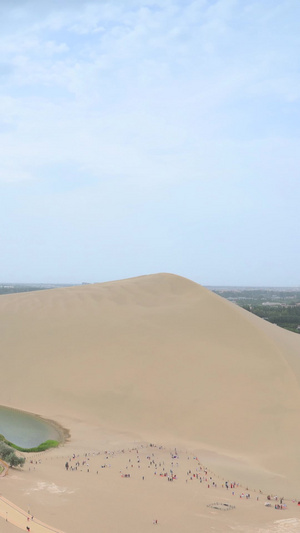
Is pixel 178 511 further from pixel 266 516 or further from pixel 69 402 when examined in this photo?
pixel 69 402

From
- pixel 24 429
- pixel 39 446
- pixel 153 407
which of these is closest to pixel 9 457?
pixel 39 446

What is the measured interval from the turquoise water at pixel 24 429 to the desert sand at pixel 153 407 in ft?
3.32

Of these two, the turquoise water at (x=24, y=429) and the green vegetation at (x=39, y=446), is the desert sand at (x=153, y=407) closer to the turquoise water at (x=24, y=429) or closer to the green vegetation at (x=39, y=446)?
the green vegetation at (x=39, y=446)

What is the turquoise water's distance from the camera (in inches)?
1235

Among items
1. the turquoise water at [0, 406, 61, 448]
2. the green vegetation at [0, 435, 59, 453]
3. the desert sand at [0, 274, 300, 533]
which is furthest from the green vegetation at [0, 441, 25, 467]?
the turquoise water at [0, 406, 61, 448]

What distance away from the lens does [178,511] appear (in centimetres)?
2048

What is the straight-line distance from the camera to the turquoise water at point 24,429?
31.4m

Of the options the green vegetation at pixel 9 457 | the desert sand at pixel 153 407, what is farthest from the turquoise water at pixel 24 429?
the green vegetation at pixel 9 457

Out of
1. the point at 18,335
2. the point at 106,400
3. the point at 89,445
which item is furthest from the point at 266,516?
the point at 18,335

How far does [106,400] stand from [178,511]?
57.8ft

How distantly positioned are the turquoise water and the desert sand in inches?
39.8

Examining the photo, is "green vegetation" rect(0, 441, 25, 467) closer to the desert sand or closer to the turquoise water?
the desert sand

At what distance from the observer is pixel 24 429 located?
109ft

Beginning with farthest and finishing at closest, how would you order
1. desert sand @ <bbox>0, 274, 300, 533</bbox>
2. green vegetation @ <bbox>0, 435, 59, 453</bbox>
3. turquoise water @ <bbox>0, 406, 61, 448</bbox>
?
turquoise water @ <bbox>0, 406, 61, 448</bbox> < green vegetation @ <bbox>0, 435, 59, 453</bbox> < desert sand @ <bbox>0, 274, 300, 533</bbox>
